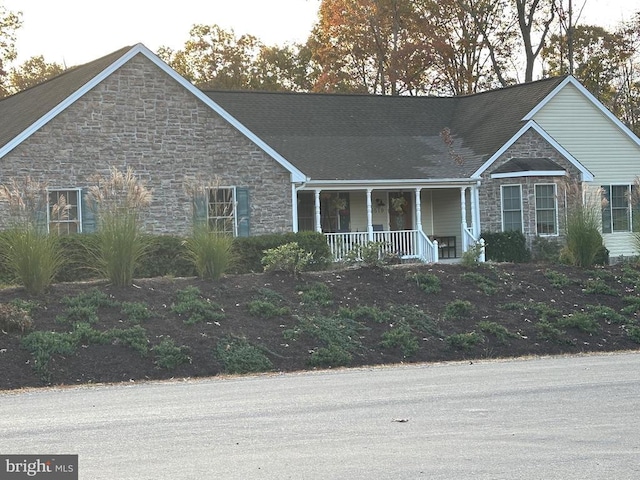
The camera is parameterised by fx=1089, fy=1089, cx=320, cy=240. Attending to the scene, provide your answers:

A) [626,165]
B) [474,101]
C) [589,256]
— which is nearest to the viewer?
[589,256]

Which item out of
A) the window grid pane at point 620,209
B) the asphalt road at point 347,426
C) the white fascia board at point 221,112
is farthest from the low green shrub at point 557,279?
the window grid pane at point 620,209

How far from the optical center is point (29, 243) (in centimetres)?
1750

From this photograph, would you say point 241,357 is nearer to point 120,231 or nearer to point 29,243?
point 120,231

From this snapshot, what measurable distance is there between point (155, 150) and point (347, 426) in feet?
55.7

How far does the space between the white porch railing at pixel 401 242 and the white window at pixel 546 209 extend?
11.9 ft

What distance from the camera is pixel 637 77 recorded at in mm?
57656

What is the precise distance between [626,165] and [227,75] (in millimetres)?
28530

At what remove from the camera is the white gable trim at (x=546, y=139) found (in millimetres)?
31250

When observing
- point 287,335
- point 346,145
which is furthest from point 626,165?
point 287,335

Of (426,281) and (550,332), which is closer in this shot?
(550,332)

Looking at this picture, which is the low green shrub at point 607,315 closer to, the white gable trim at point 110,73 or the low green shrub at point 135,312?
the low green shrub at point 135,312

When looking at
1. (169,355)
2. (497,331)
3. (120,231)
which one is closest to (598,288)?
(497,331)

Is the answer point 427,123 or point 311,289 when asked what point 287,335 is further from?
point 427,123

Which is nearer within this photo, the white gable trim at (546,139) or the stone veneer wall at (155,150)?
the stone veneer wall at (155,150)
